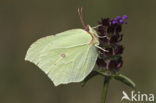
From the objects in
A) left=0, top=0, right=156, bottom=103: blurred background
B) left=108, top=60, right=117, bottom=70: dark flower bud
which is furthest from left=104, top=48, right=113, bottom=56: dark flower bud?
left=0, top=0, right=156, bottom=103: blurred background

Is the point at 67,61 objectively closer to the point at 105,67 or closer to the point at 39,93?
the point at 105,67

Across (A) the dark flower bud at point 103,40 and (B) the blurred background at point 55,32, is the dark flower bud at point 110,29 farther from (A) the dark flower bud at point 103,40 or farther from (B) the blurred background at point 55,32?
(B) the blurred background at point 55,32

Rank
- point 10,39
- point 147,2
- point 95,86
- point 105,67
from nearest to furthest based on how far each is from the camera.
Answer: point 105,67, point 95,86, point 10,39, point 147,2

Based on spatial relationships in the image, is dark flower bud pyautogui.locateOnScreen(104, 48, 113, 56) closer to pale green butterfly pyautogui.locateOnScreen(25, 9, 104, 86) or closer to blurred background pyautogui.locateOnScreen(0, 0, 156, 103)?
pale green butterfly pyautogui.locateOnScreen(25, 9, 104, 86)

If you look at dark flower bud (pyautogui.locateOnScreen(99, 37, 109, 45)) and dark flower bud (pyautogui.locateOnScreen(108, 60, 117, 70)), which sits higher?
dark flower bud (pyautogui.locateOnScreen(99, 37, 109, 45))

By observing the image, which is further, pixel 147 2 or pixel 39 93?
pixel 147 2

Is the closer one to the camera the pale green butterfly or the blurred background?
the pale green butterfly

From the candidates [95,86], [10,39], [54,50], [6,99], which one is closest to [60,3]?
[10,39]

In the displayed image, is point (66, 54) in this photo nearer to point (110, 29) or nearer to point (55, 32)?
point (110, 29)
